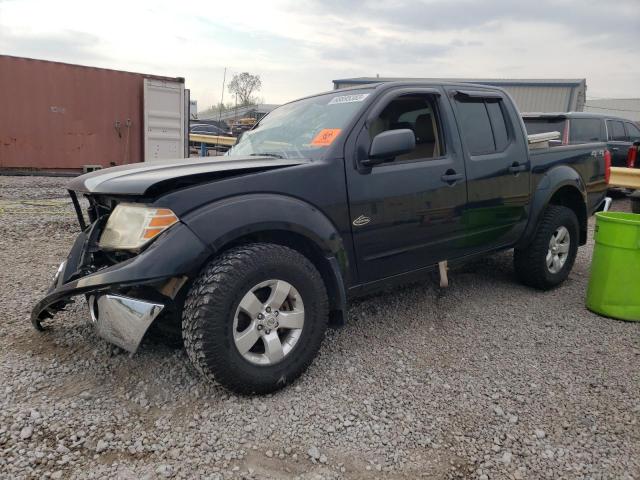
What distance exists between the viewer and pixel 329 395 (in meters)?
2.70

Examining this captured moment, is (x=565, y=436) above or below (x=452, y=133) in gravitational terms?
below

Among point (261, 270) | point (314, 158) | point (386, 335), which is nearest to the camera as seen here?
point (261, 270)

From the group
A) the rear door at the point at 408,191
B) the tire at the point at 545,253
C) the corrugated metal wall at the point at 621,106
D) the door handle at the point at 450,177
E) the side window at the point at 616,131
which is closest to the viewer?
the rear door at the point at 408,191

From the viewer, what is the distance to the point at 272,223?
2594 mm

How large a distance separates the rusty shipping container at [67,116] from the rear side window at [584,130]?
8769 millimetres

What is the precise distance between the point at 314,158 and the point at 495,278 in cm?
282

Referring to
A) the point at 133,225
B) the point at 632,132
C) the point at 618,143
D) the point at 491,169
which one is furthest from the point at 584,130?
the point at 133,225

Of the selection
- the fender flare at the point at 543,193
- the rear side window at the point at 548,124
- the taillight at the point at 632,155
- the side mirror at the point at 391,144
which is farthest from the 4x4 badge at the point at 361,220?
the taillight at the point at 632,155

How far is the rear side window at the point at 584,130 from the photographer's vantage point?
9.50 meters

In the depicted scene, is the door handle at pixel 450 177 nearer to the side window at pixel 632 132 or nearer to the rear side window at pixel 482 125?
the rear side window at pixel 482 125

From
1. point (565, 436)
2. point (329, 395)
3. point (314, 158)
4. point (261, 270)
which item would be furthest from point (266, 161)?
point (565, 436)

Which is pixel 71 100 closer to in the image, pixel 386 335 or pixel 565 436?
pixel 386 335

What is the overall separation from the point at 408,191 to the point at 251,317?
1365 millimetres

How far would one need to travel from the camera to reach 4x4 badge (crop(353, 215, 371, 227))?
2.97m
